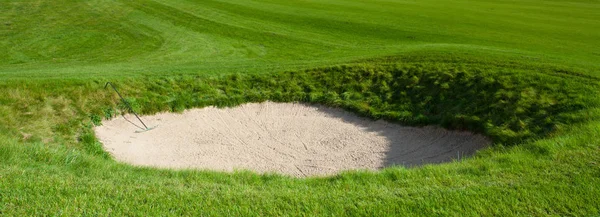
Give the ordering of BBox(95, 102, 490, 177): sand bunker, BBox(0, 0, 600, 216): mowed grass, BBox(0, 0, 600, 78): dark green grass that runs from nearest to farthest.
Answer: BBox(0, 0, 600, 216): mowed grass → BBox(95, 102, 490, 177): sand bunker → BBox(0, 0, 600, 78): dark green grass

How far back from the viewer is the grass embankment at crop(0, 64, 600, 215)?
4.96m

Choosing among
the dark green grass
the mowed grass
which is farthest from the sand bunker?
the dark green grass

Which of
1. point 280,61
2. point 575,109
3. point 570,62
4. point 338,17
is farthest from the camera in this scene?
point 338,17

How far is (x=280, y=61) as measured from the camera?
50.3 feet

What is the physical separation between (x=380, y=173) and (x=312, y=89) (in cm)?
707

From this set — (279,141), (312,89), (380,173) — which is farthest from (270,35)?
(380,173)

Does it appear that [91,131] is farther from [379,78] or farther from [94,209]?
[379,78]

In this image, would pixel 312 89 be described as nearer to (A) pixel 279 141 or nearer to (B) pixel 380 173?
(A) pixel 279 141

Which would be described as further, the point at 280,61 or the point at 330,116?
the point at 280,61

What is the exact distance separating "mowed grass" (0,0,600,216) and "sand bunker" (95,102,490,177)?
1.45 ft

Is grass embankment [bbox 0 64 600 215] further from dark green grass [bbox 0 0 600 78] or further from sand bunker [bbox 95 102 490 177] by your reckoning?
dark green grass [bbox 0 0 600 78]

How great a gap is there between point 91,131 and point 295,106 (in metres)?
5.33

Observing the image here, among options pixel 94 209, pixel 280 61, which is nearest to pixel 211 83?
pixel 280 61

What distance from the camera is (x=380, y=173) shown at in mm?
6277
